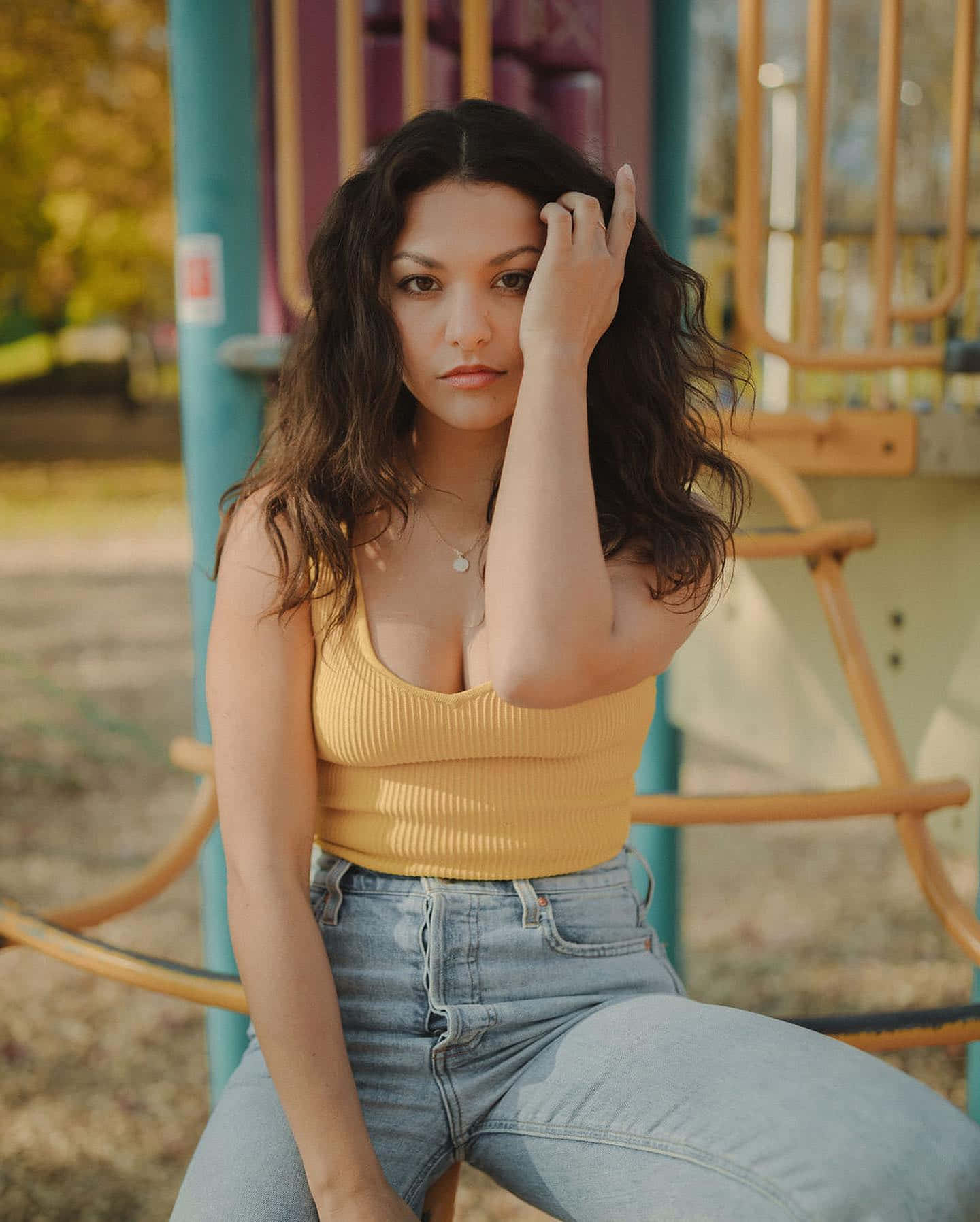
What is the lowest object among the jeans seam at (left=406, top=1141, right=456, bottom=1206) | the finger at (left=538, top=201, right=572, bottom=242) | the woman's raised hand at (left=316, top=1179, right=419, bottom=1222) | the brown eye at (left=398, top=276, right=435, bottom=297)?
the jeans seam at (left=406, top=1141, right=456, bottom=1206)

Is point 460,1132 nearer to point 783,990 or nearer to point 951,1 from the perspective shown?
point 783,990

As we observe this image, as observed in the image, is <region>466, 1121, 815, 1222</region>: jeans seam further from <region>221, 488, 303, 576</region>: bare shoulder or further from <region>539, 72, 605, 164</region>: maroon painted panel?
<region>539, 72, 605, 164</region>: maroon painted panel

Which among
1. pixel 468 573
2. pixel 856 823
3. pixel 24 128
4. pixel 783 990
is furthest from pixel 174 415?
pixel 468 573

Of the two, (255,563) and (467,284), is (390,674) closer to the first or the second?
(255,563)

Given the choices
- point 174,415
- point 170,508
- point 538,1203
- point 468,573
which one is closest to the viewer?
point 538,1203

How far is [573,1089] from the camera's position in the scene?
112 cm

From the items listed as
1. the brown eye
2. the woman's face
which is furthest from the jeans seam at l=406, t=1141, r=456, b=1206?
the brown eye

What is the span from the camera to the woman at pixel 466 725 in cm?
111

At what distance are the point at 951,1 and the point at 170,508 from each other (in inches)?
392

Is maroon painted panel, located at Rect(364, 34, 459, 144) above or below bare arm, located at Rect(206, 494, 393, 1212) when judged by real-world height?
above

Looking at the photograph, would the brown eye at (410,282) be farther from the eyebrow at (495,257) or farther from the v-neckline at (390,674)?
the v-neckline at (390,674)

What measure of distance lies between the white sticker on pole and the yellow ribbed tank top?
82 centimetres

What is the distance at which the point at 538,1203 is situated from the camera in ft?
3.81

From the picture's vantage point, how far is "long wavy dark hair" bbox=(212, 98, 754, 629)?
1221 millimetres
